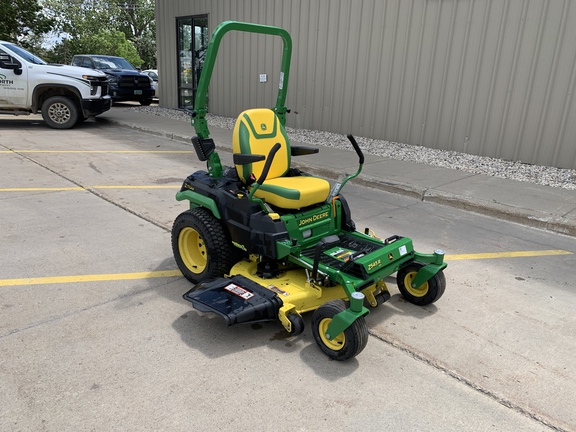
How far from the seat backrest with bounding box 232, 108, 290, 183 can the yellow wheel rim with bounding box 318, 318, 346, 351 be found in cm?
141

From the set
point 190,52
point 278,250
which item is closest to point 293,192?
point 278,250

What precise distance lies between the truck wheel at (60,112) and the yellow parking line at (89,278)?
9258 millimetres

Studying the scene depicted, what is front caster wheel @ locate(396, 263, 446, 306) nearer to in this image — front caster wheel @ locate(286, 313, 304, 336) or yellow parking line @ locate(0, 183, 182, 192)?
front caster wheel @ locate(286, 313, 304, 336)

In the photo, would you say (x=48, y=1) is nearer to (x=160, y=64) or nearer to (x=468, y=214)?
(x=160, y=64)

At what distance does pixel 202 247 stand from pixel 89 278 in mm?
1012

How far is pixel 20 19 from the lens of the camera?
973 inches

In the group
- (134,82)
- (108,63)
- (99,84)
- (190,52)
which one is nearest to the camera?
(99,84)

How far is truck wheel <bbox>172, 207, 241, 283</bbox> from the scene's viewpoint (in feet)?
12.3

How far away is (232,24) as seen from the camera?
376 centimetres

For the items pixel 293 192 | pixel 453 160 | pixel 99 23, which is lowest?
pixel 453 160

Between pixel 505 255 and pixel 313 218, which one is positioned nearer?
pixel 313 218

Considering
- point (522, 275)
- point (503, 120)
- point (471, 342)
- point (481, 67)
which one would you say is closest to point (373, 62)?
point (481, 67)

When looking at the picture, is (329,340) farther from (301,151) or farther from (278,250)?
(301,151)

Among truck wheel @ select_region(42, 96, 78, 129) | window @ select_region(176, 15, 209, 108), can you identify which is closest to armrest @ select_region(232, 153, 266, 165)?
truck wheel @ select_region(42, 96, 78, 129)
